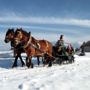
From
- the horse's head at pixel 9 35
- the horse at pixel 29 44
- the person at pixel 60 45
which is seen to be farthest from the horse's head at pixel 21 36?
the person at pixel 60 45

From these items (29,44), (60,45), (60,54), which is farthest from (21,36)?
(60,54)

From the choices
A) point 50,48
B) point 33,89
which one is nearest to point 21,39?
point 50,48

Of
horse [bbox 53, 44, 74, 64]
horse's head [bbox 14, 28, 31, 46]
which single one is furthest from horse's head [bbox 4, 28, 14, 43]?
horse [bbox 53, 44, 74, 64]

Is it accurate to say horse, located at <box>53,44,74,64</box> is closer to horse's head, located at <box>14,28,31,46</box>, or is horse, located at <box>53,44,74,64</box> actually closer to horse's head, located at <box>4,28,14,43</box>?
horse's head, located at <box>14,28,31,46</box>

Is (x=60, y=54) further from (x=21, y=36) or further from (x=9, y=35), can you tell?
(x=9, y=35)

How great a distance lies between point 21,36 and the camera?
727 inches

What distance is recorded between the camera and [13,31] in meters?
18.7

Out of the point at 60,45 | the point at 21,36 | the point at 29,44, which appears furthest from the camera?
the point at 60,45

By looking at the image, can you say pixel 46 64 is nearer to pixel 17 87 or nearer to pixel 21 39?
pixel 21 39

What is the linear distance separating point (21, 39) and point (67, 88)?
8.62 m

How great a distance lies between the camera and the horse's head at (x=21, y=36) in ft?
59.9

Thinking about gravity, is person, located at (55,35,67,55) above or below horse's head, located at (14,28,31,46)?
below

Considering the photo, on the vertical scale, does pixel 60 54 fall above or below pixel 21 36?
below

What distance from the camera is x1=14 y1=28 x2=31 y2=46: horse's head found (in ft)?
59.9
